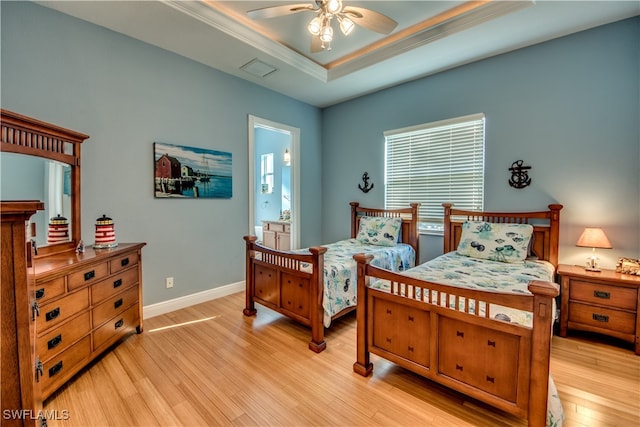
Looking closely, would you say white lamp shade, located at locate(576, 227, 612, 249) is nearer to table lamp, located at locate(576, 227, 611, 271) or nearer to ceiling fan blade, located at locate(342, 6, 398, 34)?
table lamp, located at locate(576, 227, 611, 271)

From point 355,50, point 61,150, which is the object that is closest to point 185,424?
point 61,150

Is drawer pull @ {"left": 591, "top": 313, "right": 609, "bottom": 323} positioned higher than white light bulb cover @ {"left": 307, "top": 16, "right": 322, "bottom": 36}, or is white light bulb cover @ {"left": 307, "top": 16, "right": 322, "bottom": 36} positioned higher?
white light bulb cover @ {"left": 307, "top": 16, "right": 322, "bottom": 36}

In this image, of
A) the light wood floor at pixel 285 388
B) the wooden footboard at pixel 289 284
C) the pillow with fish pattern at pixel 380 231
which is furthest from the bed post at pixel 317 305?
the pillow with fish pattern at pixel 380 231

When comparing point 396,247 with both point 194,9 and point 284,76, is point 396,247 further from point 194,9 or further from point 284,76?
point 194,9

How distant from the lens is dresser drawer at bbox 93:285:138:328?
2.17 metres

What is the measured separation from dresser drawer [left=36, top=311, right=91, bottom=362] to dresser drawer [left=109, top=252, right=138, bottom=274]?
15.9 inches

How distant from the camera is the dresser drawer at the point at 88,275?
1951 millimetres

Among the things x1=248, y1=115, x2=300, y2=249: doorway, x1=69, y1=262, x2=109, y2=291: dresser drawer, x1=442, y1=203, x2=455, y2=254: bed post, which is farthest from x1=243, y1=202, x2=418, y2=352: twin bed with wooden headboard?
x1=248, y1=115, x2=300, y2=249: doorway

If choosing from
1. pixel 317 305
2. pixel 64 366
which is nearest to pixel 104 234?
pixel 64 366

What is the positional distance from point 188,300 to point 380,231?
252 cm

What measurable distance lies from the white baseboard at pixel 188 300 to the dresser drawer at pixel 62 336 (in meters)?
1.01

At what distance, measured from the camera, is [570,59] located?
2.84 m

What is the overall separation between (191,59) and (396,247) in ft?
10.9

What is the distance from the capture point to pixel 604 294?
2430mm
